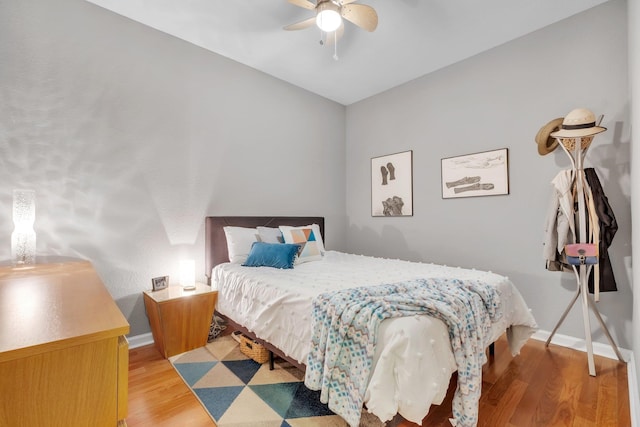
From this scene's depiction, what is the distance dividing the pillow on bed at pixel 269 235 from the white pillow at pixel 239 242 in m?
0.07

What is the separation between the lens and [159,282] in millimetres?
2619

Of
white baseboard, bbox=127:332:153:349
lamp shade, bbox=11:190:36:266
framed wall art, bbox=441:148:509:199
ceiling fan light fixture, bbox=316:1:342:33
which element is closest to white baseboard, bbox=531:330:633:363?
framed wall art, bbox=441:148:509:199

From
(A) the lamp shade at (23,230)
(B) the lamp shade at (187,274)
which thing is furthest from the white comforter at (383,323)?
(A) the lamp shade at (23,230)

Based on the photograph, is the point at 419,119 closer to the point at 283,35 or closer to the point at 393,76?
the point at 393,76

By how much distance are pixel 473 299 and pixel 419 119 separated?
2599 mm

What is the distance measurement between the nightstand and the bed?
0.17 m

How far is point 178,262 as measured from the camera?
9.48ft

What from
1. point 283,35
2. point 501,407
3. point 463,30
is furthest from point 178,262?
point 463,30

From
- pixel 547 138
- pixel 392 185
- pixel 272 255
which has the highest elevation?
pixel 547 138

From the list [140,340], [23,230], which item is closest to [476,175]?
[140,340]

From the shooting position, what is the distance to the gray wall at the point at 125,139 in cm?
218

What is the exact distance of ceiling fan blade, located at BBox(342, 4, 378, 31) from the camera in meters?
2.15

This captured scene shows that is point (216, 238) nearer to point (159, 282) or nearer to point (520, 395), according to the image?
point (159, 282)

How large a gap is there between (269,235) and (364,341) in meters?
1.90
